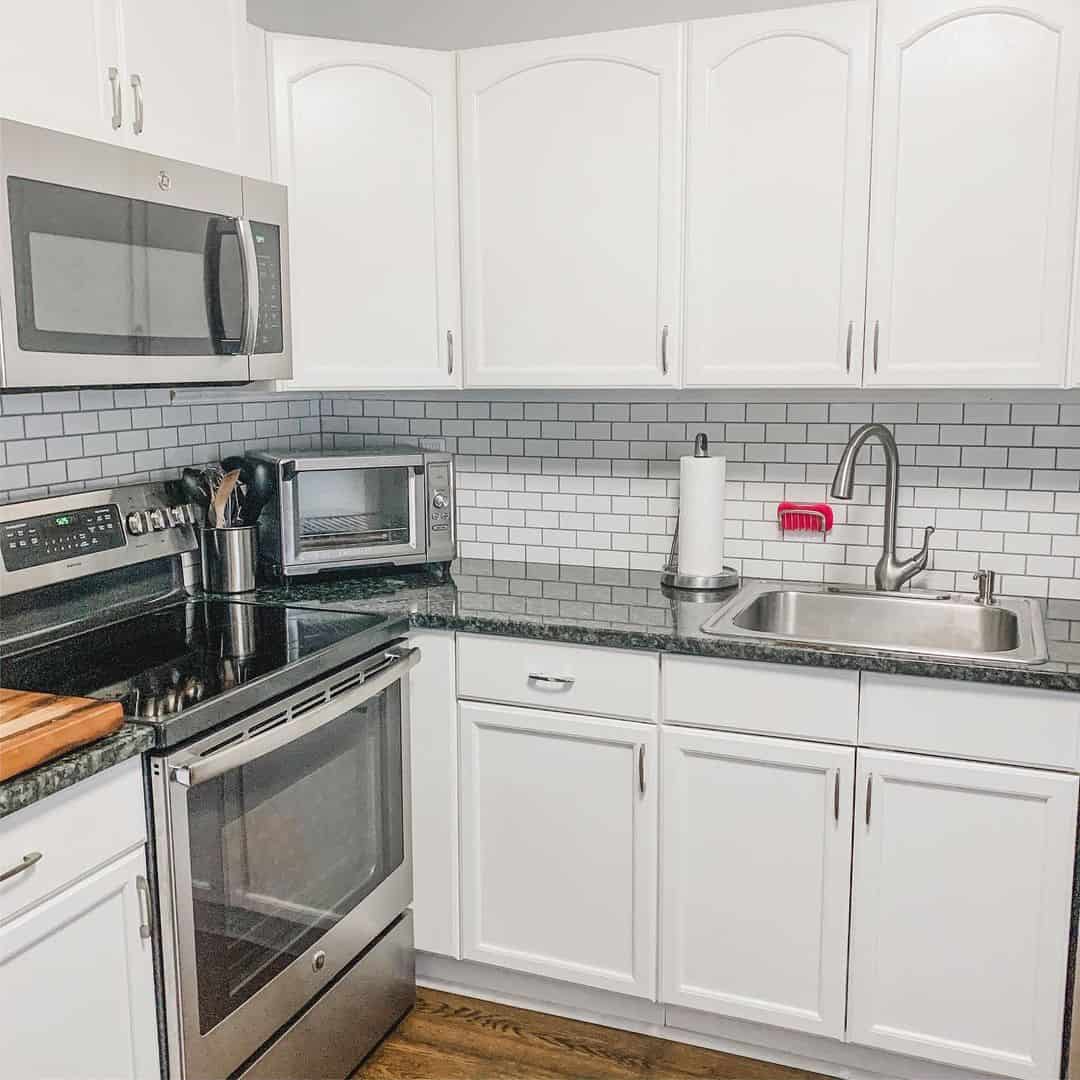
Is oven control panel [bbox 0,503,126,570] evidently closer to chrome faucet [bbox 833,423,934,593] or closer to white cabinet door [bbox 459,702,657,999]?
white cabinet door [bbox 459,702,657,999]

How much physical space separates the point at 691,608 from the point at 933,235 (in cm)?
90

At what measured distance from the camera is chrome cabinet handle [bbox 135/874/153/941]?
5.60 ft

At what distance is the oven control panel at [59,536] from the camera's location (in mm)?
2117

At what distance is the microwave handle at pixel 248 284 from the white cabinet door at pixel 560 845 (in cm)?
88

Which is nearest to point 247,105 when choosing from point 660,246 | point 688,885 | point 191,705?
point 660,246

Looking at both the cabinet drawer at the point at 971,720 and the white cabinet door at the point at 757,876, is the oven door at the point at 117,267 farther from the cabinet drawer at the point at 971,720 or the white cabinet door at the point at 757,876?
the cabinet drawer at the point at 971,720

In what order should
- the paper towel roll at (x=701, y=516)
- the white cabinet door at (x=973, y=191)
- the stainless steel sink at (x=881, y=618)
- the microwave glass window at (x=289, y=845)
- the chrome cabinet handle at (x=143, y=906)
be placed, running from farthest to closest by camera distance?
1. the paper towel roll at (x=701, y=516)
2. the stainless steel sink at (x=881, y=618)
3. the white cabinet door at (x=973, y=191)
4. the microwave glass window at (x=289, y=845)
5. the chrome cabinet handle at (x=143, y=906)

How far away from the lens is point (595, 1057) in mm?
2338

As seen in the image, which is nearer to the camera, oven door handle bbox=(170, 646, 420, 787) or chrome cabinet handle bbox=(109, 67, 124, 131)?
oven door handle bbox=(170, 646, 420, 787)

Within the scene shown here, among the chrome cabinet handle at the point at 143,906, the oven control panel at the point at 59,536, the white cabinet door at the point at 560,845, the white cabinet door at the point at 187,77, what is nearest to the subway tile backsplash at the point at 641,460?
the oven control panel at the point at 59,536

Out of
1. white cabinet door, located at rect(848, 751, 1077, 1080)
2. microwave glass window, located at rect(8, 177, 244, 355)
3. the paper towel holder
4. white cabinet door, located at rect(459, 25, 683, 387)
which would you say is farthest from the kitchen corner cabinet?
white cabinet door, located at rect(848, 751, 1077, 1080)

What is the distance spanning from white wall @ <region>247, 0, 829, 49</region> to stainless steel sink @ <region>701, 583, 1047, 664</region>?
4.32 feet

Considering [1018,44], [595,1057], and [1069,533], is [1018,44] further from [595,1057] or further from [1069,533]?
[595,1057]

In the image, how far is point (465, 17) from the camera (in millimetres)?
2730
